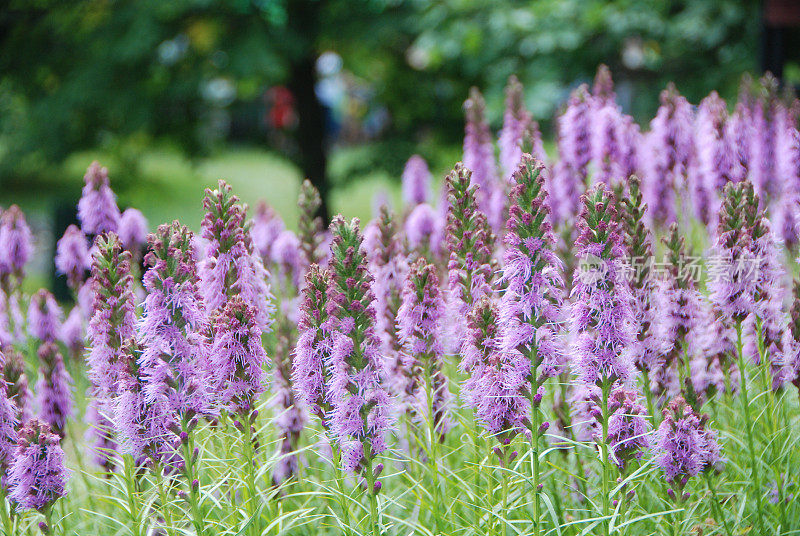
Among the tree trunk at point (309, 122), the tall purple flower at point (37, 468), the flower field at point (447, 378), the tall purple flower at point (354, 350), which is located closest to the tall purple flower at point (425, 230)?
the flower field at point (447, 378)

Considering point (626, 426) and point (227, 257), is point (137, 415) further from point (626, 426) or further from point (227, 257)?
point (626, 426)

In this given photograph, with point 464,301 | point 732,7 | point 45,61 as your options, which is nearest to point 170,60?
point 45,61

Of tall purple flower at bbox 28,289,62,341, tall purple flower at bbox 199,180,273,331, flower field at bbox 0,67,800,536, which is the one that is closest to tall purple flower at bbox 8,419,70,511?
flower field at bbox 0,67,800,536

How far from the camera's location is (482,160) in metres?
5.98

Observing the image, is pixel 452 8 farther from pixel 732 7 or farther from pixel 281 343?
pixel 281 343

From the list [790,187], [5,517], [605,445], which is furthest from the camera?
[790,187]

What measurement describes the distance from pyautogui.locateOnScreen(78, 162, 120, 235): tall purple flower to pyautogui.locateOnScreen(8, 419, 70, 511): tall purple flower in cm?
169

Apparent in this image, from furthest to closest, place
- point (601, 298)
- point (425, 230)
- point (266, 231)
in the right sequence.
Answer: point (266, 231), point (425, 230), point (601, 298)

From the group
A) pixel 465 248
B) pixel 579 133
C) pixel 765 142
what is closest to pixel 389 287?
pixel 465 248

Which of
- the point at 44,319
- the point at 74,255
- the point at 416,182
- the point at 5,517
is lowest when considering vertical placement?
the point at 5,517

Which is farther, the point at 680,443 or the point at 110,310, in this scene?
the point at 110,310

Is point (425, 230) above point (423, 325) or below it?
above

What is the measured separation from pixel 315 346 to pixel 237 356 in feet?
1.02

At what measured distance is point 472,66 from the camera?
34.0 feet
